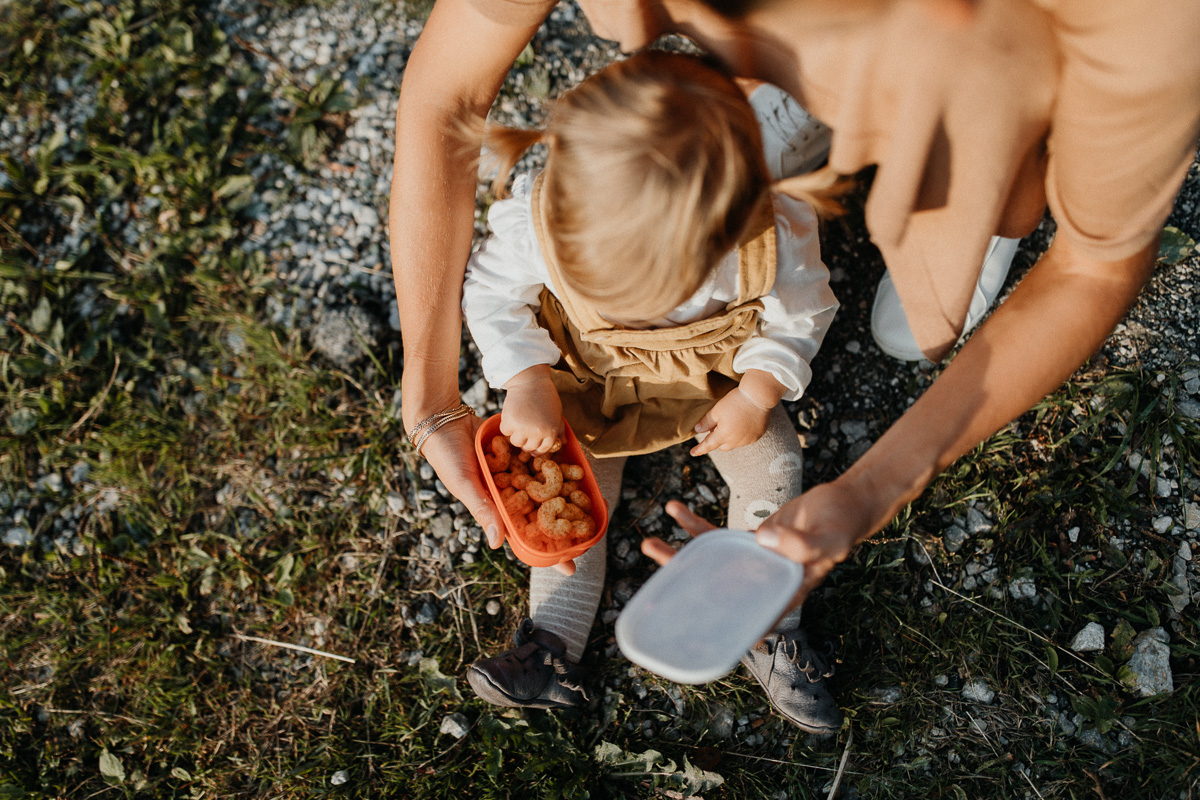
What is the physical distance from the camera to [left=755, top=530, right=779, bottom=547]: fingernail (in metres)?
1.34

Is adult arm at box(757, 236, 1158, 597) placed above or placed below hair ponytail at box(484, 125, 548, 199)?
below

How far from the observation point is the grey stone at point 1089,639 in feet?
6.95

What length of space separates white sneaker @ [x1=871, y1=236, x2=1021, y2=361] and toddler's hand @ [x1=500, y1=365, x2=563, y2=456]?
1.13 metres

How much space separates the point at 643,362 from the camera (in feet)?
6.29

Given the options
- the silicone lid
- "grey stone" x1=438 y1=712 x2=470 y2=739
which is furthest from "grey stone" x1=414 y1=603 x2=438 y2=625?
the silicone lid

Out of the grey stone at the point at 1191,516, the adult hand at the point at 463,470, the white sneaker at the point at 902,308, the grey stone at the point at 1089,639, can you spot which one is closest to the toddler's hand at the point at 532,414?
the adult hand at the point at 463,470

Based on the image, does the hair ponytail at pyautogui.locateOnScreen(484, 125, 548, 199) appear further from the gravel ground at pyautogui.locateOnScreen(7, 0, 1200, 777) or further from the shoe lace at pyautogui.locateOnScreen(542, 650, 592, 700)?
the shoe lace at pyautogui.locateOnScreen(542, 650, 592, 700)

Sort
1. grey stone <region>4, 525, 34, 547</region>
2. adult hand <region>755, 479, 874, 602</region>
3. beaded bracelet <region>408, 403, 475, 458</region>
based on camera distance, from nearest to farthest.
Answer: adult hand <region>755, 479, 874, 602</region> → beaded bracelet <region>408, 403, 475, 458</region> → grey stone <region>4, 525, 34, 547</region>

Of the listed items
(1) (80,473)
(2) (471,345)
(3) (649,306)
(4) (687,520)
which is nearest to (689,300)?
(3) (649,306)

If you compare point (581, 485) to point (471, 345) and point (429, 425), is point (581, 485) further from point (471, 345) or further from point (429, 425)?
point (471, 345)

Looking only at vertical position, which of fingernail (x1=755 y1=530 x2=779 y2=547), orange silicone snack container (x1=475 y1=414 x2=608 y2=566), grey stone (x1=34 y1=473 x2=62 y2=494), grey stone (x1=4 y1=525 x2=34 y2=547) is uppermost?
fingernail (x1=755 y1=530 x2=779 y2=547)

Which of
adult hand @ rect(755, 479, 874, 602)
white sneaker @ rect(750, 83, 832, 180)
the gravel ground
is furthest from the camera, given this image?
the gravel ground

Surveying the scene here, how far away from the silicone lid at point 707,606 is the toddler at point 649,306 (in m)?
0.53

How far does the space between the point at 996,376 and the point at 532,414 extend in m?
1.07
